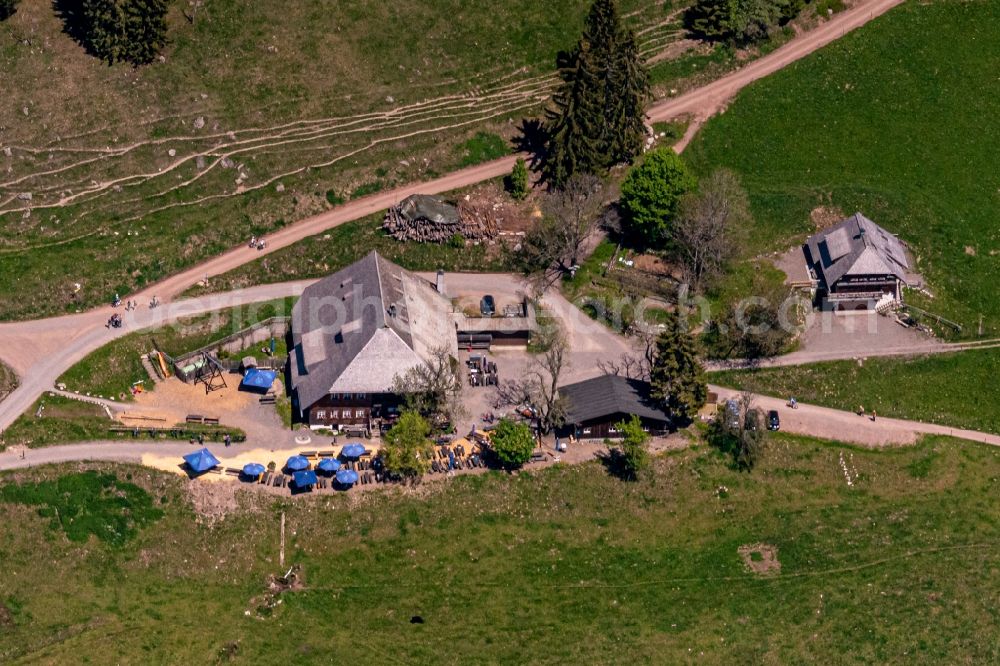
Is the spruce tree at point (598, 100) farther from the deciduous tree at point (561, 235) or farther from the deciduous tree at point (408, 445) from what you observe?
the deciduous tree at point (408, 445)

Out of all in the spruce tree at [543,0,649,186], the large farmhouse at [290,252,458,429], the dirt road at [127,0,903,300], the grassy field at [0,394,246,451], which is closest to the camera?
the large farmhouse at [290,252,458,429]

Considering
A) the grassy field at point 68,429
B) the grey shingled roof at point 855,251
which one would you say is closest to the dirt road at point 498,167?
the grassy field at point 68,429

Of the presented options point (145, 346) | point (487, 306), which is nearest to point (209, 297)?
point (145, 346)

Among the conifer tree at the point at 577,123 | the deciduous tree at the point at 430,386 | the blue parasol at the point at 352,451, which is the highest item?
the conifer tree at the point at 577,123

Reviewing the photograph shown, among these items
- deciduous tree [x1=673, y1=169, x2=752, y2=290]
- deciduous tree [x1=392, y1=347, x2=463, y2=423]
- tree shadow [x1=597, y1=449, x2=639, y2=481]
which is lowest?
tree shadow [x1=597, y1=449, x2=639, y2=481]

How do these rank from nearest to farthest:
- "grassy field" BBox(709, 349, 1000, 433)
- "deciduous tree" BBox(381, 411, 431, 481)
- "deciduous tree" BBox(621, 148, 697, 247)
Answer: "deciduous tree" BBox(381, 411, 431, 481) → "grassy field" BBox(709, 349, 1000, 433) → "deciduous tree" BBox(621, 148, 697, 247)

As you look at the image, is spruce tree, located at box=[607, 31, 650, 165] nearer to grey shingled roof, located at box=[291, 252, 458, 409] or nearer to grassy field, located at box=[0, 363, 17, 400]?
grey shingled roof, located at box=[291, 252, 458, 409]

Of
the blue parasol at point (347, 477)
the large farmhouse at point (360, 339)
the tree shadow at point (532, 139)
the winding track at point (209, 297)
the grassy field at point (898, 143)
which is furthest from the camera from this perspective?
the tree shadow at point (532, 139)

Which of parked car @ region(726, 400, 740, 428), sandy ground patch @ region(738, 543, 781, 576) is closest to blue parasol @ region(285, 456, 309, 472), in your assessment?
parked car @ region(726, 400, 740, 428)
